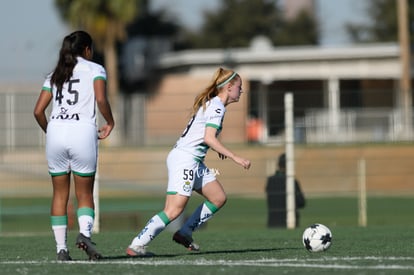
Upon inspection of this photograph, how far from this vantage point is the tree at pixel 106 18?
153ft

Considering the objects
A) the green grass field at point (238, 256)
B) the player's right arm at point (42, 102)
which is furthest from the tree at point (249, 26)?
the player's right arm at point (42, 102)

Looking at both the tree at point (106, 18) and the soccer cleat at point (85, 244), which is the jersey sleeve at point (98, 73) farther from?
the tree at point (106, 18)

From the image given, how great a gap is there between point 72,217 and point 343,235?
8322mm

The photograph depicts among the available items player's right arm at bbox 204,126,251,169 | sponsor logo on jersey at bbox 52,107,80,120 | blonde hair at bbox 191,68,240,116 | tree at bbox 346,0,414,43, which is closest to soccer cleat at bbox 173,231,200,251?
player's right arm at bbox 204,126,251,169

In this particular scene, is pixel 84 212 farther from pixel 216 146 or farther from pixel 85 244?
pixel 216 146

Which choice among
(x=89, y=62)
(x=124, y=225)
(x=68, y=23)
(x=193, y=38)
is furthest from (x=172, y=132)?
(x=193, y=38)

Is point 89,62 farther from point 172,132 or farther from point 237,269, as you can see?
point 172,132

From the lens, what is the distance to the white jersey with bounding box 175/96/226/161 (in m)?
10.0

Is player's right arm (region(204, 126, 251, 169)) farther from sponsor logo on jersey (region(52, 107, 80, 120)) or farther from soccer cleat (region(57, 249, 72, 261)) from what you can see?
soccer cleat (region(57, 249, 72, 261))

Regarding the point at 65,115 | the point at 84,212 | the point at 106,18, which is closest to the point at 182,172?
the point at 84,212

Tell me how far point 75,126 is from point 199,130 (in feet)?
4.66

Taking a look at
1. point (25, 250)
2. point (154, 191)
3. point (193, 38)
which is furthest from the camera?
point (193, 38)

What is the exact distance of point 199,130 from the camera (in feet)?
33.2

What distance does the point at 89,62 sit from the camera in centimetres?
927
